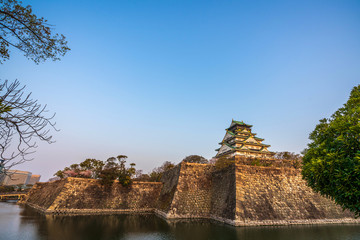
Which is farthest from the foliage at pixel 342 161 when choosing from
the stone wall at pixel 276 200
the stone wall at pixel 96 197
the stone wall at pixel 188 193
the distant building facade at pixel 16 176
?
the stone wall at pixel 96 197

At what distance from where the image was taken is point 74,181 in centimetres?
2005

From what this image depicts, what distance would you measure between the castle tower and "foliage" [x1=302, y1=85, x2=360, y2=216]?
21.9m

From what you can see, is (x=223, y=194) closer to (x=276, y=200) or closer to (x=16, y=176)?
(x=276, y=200)

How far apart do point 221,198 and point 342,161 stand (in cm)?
1202

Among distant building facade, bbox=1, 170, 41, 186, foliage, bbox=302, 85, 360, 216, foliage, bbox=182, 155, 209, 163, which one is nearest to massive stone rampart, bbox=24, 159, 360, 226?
distant building facade, bbox=1, 170, 41, 186

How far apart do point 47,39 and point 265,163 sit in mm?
27234

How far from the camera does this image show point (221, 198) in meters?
17.1

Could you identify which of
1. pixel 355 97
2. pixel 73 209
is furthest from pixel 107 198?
pixel 355 97

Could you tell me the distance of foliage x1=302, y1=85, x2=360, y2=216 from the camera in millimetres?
6629

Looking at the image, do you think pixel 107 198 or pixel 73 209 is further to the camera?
pixel 107 198

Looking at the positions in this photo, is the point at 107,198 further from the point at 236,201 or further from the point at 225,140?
the point at 225,140

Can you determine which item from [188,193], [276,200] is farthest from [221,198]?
[276,200]

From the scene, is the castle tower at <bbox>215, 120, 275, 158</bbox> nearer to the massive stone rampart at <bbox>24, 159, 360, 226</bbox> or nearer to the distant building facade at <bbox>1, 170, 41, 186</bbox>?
the massive stone rampart at <bbox>24, 159, 360, 226</bbox>

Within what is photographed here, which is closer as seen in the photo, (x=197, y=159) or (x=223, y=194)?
(x=223, y=194)
